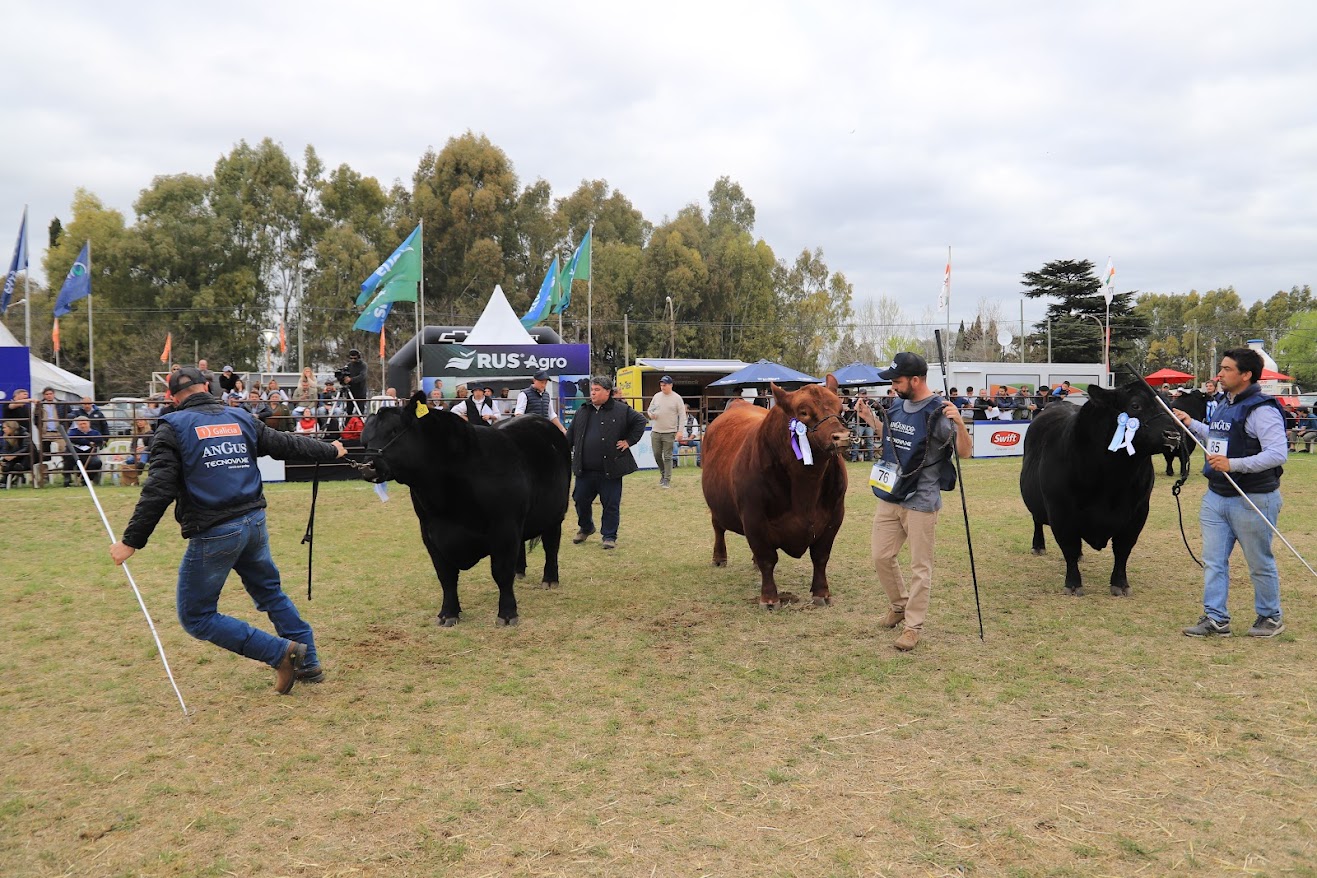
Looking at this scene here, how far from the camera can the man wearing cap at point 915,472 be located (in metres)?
5.55

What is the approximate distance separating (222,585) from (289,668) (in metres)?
0.63

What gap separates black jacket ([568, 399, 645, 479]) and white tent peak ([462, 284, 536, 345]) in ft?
34.5

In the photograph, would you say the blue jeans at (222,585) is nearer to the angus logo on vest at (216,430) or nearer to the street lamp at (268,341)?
the angus logo on vest at (216,430)

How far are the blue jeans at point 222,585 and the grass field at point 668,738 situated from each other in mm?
381

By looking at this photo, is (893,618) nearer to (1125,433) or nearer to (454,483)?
(1125,433)

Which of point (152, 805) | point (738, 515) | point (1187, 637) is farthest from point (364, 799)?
point (1187, 637)

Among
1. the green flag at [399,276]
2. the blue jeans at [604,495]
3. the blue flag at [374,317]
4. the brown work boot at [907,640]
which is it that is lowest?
the brown work boot at [907,640]

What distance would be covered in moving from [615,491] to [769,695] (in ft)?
15.7

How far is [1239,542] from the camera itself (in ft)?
18.4

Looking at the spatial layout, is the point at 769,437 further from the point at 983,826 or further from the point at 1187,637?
the point at 983,826

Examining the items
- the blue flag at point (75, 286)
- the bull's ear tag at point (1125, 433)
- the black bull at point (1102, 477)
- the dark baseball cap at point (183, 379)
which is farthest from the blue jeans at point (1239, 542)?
the blue flag at point (75, 286)

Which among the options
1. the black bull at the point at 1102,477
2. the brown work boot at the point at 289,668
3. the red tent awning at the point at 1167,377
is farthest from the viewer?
the red tent awning at the point at 1167,377

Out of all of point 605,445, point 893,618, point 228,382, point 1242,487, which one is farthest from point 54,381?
point 1242,487

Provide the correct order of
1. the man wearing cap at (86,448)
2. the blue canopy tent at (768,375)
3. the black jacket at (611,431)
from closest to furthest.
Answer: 1. the black jacket at (611,431)
2. the man wearing cap at (86,448)
3. the blue canopy tent at (768,375)
